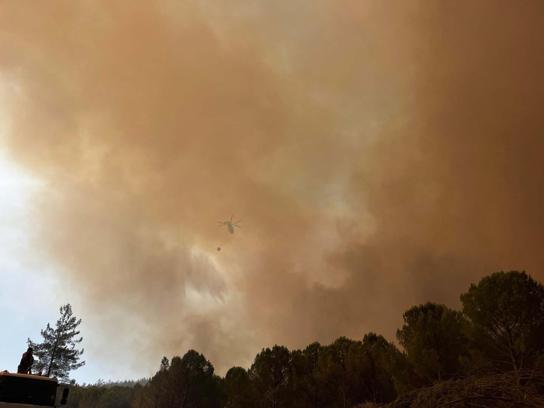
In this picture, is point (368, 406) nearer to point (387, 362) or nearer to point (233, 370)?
point (387, 362)

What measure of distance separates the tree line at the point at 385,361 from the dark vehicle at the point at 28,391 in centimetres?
1824

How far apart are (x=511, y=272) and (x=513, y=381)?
3821 cm

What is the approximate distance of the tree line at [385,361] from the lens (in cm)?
3578

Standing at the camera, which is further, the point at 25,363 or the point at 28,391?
the point at 25,363

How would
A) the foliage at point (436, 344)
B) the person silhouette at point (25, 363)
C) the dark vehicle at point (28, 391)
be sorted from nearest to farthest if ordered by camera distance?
the dark vehicle at point (28, 391) < the person silhouette at point (25, 363) < the foliage at point (436, 344)

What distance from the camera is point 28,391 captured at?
14359 mm

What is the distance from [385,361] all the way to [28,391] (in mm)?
38312

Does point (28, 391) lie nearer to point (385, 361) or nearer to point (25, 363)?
point (25, 363)

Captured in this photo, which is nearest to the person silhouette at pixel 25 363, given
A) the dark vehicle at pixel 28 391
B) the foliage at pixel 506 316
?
the dark vehicle at pixel 28 391

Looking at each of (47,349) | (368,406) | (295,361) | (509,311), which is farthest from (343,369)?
(368,406)

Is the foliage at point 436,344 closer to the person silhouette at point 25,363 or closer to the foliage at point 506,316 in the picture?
the foliage at point 506,316

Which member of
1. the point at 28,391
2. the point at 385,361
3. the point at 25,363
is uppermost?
the point at 385,361

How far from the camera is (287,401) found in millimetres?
56656

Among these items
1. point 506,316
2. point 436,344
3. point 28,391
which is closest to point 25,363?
point 28,391
